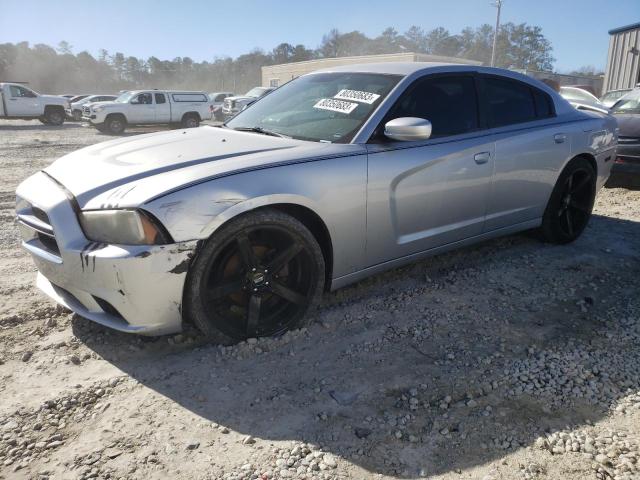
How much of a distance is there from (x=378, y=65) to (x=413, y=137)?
106 cm

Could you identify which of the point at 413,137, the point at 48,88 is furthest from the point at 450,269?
the point at 48,88

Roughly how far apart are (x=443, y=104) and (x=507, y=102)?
800mm

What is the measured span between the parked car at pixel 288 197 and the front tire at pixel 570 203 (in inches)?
12.0

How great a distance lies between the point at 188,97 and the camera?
20562mm

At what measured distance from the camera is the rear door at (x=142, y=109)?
1947cm

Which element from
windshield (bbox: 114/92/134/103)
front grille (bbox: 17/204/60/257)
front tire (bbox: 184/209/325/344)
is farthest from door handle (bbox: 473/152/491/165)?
windshield (bbox: 114/92/134/103)

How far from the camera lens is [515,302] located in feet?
11.5

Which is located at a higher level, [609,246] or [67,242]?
[67,242]

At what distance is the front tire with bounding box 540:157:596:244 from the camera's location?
177 inches

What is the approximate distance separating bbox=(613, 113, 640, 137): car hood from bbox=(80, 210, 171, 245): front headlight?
7381mm

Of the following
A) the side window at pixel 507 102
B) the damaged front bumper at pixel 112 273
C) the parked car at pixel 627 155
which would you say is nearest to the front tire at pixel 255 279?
the damaged front bumper at pixel 112 273

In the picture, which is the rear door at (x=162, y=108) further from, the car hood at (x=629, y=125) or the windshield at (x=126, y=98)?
the car hood at (x=629, y=125)

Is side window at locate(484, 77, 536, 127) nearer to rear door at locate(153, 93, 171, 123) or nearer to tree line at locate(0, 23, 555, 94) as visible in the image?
rear door at locate(153, 93, 171, 123)

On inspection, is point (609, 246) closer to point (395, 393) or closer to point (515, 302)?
point (515, 302)
